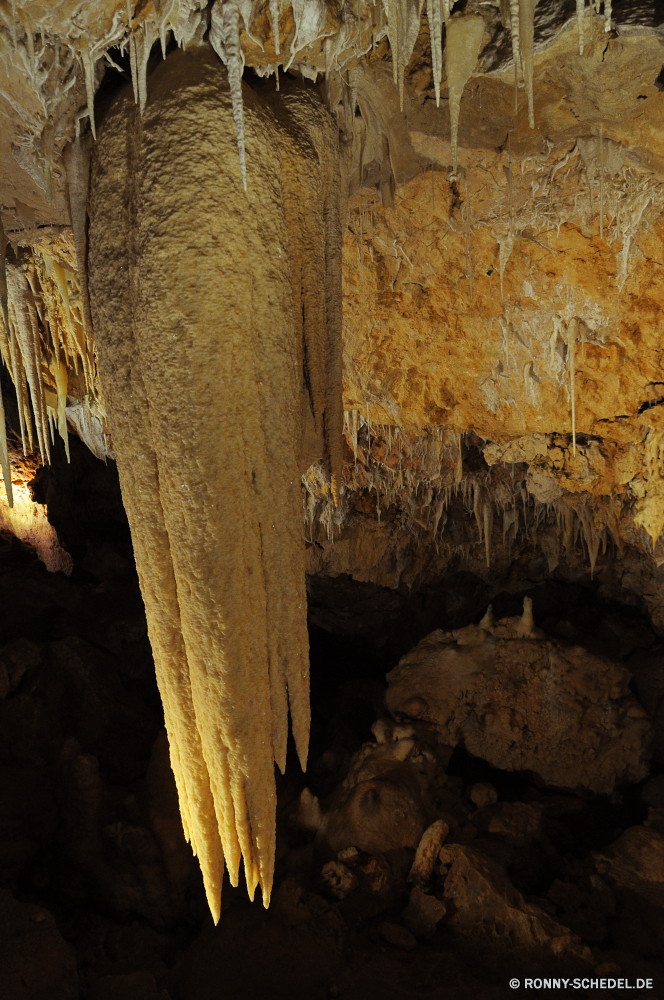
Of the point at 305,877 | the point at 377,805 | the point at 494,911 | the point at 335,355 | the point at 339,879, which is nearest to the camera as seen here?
the point at 335,355

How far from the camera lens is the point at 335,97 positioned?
9.09ft

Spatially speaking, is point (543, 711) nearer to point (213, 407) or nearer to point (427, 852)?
point (427, 852)

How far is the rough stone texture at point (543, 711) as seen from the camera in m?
7.23

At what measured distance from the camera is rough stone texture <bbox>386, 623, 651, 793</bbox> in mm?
7227

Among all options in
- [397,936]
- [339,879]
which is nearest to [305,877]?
[339,879]

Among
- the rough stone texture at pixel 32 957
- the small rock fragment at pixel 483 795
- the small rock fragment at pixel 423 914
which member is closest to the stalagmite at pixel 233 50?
the rough stone texture at pixel 32 957

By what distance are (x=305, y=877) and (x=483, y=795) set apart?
187 cm

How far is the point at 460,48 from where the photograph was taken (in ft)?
8.07

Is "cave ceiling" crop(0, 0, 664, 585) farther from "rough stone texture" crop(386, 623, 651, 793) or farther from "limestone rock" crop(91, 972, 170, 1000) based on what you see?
"limestone rock" crop(91, 972, 170, 1000)

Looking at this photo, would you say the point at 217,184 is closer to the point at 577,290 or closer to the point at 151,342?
the point at 151,342

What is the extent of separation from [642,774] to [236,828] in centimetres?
626

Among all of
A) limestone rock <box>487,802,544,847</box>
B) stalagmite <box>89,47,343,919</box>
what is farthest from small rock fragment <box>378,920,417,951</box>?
stalagmite <box>89,47,343,919</box>

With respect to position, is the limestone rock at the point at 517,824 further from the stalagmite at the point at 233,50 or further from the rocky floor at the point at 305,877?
the stalagmite at the point at 233,50

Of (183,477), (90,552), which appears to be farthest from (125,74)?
(90,552)
